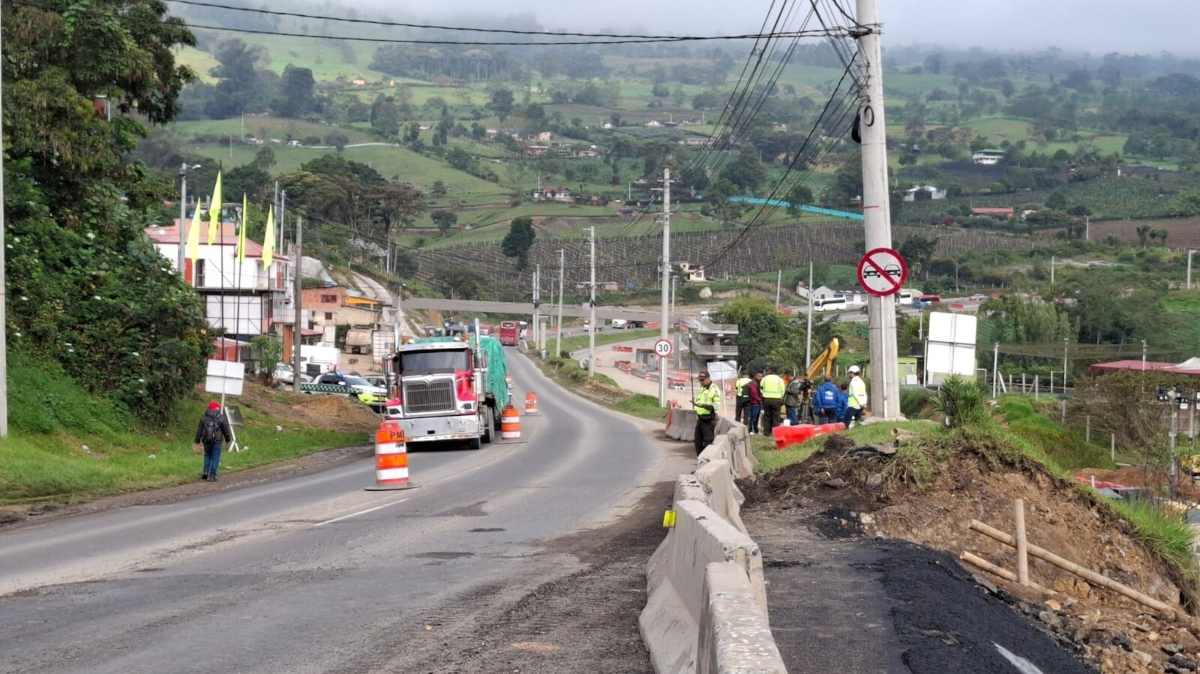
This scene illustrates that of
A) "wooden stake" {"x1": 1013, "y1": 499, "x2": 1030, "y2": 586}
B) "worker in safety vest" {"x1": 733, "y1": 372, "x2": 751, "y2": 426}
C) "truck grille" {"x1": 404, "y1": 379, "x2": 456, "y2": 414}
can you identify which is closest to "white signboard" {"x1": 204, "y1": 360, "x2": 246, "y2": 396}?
"truck grille" {"x1": 404, "y1": 379, "x2": 456, "y2": 414}

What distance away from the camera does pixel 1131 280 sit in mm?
124312

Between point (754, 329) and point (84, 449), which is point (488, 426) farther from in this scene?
point (754, 329)

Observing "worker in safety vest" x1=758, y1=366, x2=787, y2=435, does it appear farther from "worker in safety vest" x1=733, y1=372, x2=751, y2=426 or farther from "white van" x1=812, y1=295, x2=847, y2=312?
"white van" x1=812, y1=295, x2=847, y2=312

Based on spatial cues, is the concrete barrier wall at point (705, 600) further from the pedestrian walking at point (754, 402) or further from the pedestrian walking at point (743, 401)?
the pedestrian walking at point (743, 401)

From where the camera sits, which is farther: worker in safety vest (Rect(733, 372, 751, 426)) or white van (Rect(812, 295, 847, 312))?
white van (Rect(812, 295, 847, 312))

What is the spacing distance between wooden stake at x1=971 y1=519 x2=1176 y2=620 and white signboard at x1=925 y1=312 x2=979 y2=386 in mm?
6928

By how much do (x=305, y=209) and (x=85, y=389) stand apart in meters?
109

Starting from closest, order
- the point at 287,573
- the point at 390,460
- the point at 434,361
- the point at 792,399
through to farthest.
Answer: the point at 287,573
the point at 390,460
the point at 792,399
the point at 434,361

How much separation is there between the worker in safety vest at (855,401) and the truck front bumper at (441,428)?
11.6 m

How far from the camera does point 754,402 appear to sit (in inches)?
1312

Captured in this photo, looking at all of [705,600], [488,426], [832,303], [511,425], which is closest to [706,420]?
[488,426]

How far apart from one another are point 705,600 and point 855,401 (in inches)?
762

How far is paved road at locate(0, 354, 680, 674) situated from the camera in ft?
29.0

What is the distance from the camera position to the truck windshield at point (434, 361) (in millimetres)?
35500
